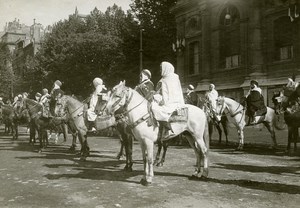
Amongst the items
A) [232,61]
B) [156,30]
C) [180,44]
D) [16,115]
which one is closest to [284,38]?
[232,61]

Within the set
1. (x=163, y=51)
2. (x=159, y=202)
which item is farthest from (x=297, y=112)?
(x=163, y=51)

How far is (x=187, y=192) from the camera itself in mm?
7676

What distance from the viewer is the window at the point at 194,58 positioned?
106 ft

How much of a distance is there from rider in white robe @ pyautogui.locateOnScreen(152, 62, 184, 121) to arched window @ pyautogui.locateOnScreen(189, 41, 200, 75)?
2364 centimetres

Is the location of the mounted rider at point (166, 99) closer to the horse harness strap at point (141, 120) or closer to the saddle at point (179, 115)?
the saddle at point (179, 115)

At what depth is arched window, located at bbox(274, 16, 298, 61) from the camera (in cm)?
2386

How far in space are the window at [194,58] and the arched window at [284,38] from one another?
8381mm

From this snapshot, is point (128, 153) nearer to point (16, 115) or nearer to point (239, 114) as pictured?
point (239, 114)

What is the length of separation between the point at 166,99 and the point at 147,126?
2.63 feet

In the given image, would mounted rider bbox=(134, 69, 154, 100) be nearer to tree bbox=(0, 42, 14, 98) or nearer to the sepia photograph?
the sepia photograph

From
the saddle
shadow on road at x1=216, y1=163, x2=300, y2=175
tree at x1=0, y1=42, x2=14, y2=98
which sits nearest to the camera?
the saddle

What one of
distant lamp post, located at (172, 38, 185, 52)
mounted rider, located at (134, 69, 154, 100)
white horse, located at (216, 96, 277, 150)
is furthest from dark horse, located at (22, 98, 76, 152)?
distant lamp post, located at (172, 38, 185, 52)

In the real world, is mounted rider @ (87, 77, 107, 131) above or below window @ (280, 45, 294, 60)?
below

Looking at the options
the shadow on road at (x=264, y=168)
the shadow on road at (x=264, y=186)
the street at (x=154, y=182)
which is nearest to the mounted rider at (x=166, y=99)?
the street at (x=154, y=182)
